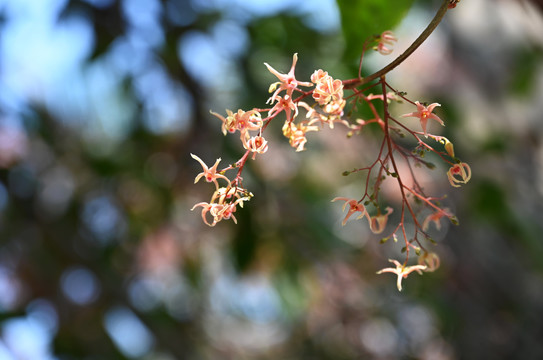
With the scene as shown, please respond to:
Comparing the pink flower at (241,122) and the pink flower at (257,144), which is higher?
the pink flower at (241,122)

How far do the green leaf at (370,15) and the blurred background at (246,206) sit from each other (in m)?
0.49

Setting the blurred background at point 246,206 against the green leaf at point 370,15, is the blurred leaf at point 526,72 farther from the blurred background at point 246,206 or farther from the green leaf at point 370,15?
the green leaf at point 370,15

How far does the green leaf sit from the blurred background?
0.49 meters

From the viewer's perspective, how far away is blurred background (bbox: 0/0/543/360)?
1275mm

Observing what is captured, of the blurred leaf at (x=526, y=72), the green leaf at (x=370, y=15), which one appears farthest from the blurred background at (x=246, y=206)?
the green leaf at (x=370, y=15)

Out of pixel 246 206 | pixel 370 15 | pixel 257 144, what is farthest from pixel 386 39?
pixel 246 206

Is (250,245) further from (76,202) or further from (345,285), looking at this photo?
(345,285)

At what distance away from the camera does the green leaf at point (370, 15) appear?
0.44 meters

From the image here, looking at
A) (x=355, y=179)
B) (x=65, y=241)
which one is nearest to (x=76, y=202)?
(x=65, y=241)

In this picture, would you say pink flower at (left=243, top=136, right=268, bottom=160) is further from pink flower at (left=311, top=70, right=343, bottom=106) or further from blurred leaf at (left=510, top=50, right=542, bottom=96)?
blurred leaf at (left=510, top=50, right=542, bottom=96)

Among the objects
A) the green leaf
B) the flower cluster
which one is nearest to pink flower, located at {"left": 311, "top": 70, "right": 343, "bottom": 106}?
the flower cluster

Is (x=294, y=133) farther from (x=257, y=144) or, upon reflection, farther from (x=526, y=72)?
(x=526, y=72)

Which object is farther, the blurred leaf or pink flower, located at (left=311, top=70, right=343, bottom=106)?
the blurred leaf

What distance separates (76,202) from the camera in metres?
1.55
